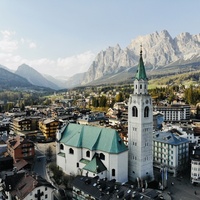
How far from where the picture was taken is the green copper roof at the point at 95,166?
51.3m

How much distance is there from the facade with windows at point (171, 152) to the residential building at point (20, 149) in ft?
108

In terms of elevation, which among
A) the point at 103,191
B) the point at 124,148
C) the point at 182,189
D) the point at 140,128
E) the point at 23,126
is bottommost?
the point at 182,189

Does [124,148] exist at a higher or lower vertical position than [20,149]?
higher

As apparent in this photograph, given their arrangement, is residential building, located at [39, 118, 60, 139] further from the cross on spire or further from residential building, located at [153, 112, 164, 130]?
the cross on spire

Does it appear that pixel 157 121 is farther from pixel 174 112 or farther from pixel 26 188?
pixel 26 188

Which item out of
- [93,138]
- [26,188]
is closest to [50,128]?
[93,138]

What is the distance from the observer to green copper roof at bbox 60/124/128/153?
5256 centimetres

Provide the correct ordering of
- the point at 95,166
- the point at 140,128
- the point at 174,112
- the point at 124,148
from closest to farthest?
the point at 95,166 → the point at 140,128 → the point at 124,148 → the point at 174,112

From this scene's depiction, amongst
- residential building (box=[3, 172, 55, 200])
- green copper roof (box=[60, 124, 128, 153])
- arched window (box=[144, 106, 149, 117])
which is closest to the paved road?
green copper roof (box=[60, 124, 128, 153])

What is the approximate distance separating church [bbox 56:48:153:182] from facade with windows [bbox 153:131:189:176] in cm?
948

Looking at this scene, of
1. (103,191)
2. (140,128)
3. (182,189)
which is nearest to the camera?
(103,191)

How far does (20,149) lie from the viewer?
64.9 metres

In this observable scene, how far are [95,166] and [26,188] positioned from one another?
15176 mm

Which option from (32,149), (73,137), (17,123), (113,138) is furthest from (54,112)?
(113,138)
